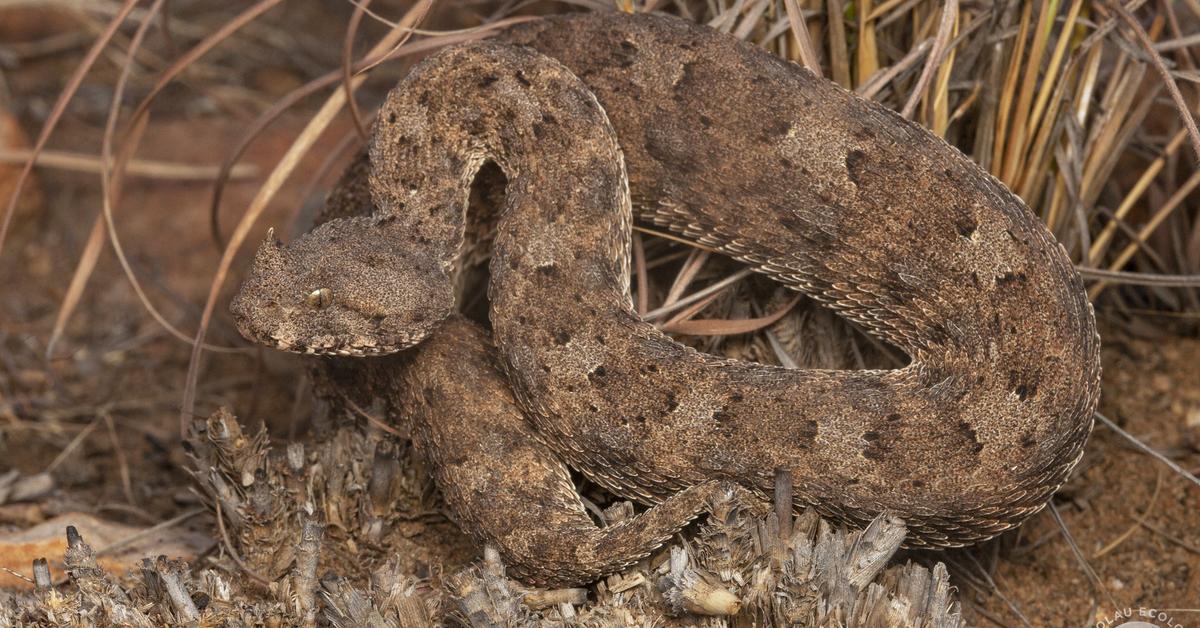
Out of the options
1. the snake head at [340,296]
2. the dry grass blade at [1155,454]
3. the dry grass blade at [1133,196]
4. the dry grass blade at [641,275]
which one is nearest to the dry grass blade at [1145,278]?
the dry grass blade at [1133,196]

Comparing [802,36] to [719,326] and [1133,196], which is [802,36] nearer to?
[719,326]

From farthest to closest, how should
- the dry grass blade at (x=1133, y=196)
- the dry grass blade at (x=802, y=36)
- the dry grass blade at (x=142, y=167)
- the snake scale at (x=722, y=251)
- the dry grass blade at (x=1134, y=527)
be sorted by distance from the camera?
1. the dry grass blade at (x=142, y=167)
2. the dry grass blade at (x=1133, y=196)
3. the dry grass blade at (x=1134, y=527)
4. the dry grass blade at (x=802, y=36)
5. the snake scale at (x=722, y=251)

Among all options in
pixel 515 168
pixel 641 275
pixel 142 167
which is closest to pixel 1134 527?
pixel 641 275

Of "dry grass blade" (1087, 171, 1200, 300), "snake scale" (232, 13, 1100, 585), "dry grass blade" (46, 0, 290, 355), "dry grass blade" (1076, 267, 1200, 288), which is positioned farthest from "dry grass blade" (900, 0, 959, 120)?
"dry grass blade" (46, 0, 290, 355)

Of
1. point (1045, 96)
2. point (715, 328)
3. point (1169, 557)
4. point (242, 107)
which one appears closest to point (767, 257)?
point (715, 328)

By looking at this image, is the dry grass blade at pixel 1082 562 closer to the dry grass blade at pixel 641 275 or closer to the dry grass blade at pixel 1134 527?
the dry grass blade at pixel 1134 527

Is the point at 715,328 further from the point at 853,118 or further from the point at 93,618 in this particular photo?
the point at 93,618

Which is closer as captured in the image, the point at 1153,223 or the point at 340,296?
the point at 340,296
